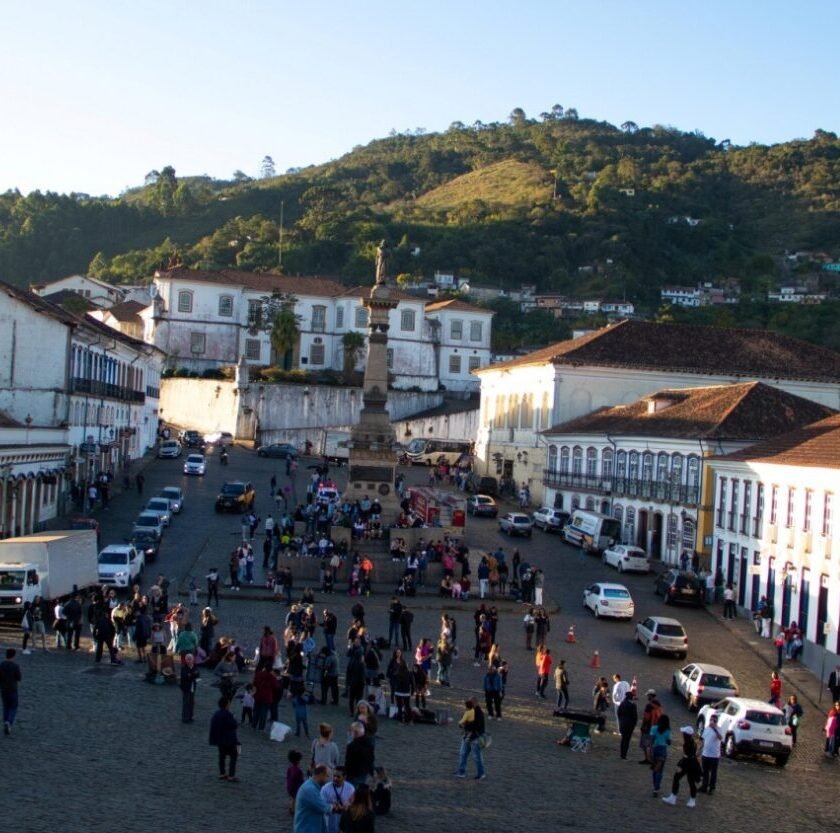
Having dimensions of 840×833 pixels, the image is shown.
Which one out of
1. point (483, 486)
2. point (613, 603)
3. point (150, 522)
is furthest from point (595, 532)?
point (483, 486)

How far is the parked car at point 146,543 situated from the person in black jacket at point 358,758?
22318 millimetres

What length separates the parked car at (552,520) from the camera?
2007 inches

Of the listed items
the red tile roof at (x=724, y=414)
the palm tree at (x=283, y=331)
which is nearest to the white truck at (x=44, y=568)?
the red tile roof at (x=724, y=414)

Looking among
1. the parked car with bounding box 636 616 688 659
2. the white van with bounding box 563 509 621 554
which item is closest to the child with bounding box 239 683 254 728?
the parked car with bounding box 636 616 688 659

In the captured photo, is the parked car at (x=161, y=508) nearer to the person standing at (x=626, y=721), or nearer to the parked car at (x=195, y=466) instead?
the parked car at (x=195, y=466)

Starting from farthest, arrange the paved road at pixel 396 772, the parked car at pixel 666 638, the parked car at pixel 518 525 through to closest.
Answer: the parked car at pixel 518 525 < the parked car at pixel 666 638 < the paved road at pixel 396 772

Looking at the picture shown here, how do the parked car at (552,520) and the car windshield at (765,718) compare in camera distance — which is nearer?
the car windshield at (765,718)

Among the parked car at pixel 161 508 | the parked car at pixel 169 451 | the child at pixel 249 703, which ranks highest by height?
the parked car at pixel 169 451

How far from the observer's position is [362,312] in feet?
312

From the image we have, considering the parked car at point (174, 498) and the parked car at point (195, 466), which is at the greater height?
the parked car at point (195, 466)

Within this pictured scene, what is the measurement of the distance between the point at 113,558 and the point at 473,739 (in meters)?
16.6

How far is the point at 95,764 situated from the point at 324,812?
5.64m

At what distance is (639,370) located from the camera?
63.7 m

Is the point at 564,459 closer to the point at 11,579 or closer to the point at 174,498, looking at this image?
the point at 174,498
